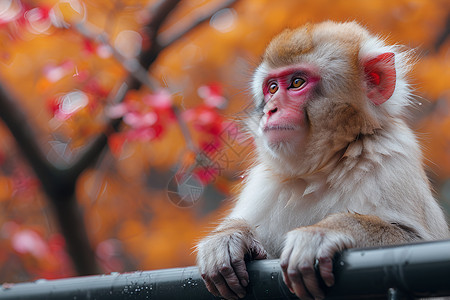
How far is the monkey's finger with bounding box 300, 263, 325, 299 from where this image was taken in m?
1.40

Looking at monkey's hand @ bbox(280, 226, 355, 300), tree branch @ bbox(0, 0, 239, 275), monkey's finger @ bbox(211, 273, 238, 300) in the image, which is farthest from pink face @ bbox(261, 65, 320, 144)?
tree branch @ bbox(0, 0, 239, 275)

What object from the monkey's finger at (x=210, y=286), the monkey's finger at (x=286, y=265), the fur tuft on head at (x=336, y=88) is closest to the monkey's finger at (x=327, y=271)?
the monkey's finger at (x=286, y=265)

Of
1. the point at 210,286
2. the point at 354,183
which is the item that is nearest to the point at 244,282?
the point at 210,286

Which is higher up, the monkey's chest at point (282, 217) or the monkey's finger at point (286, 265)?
the monkey's finger at point (286, 265)

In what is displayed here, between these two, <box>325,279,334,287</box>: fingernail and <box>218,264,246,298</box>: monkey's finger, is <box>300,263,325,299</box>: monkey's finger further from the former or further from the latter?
<box>218,264,246,298</box>: monkey's finger

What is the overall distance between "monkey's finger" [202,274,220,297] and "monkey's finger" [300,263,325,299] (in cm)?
29

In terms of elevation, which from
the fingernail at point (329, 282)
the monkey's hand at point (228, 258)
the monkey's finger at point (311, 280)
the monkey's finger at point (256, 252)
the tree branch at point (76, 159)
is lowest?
the tree branch at point (76, 159)

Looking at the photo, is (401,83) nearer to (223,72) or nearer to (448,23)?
(223,72)

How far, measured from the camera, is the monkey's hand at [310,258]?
1.41 metres

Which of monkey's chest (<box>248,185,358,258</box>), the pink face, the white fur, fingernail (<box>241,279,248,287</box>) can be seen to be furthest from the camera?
the pink face

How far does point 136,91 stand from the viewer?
427 centimetres

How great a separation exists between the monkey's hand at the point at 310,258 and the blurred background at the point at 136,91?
4.43ft

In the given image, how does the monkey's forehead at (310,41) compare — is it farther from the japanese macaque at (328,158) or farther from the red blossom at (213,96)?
the red blossom at (213,96)

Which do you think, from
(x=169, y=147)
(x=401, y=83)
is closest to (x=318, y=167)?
(x=401, y=83)
